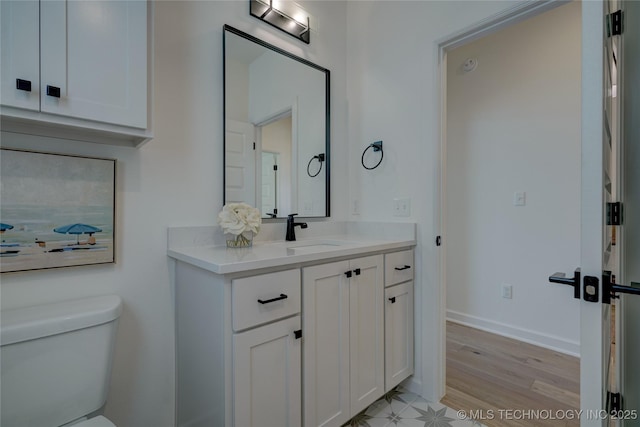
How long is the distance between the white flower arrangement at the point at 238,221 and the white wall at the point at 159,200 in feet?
0.49

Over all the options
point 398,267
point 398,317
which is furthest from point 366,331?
point 398,267

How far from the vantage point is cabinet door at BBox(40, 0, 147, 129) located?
94 centimetres

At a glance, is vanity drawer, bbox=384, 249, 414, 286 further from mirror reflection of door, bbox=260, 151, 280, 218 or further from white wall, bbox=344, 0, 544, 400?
mirror reflection of door, bbox=260, 151, 280, 218

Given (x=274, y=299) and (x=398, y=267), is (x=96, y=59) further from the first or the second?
(x=398, y=267)

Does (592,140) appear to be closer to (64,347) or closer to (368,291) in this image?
(368,291)

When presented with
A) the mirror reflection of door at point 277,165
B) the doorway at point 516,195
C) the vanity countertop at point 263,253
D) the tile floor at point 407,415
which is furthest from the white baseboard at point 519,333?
the mirror reflection of door at point 277,165

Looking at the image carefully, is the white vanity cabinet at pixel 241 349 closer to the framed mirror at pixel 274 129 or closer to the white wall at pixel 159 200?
the white wall at pixel 159 200

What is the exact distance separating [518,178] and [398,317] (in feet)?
5.48

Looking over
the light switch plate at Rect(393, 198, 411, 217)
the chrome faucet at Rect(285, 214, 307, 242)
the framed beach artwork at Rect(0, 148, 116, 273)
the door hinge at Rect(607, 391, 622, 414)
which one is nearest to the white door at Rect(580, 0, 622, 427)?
the door hinge at Rect(607, 391, 622, 414)

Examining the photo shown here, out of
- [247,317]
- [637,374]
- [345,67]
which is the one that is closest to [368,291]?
[247,317]

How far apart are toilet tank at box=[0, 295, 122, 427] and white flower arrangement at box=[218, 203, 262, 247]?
0.53 meters

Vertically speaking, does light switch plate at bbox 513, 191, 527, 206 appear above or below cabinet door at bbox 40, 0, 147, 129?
below

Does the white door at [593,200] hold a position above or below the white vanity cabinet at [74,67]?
below

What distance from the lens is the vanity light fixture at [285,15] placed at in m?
1.75
